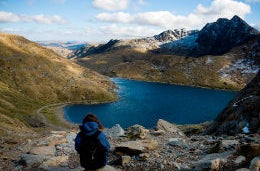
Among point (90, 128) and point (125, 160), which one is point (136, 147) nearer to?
point (125, 160)

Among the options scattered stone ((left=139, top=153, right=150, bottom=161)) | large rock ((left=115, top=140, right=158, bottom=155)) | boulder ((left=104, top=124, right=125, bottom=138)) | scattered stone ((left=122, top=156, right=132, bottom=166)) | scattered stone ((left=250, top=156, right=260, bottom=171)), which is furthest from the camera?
boulder ((left=104, top=124, right=125, bottom=138))

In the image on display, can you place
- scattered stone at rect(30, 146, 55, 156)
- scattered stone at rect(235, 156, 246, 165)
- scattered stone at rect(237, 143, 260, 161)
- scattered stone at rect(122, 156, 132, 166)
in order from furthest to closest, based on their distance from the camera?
scattered stone at rect(30, 146, 55, 156) < scattered stone at rect(122, 156, 132, 166) < scattered stone at rect(235, 156, 246, 165) < scattered stone at rect(237, 143, 260, 161)

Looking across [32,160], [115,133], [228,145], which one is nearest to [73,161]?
[32,160]

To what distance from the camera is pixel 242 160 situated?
2095 cm

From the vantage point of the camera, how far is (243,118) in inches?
1714

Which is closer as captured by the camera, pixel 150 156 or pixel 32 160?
pixel 150 156

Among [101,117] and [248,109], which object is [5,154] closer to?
[248,109]

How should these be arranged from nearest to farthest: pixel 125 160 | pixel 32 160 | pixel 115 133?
1. pixel 125 160
2. pixel 32 160
3. pixel 115 133

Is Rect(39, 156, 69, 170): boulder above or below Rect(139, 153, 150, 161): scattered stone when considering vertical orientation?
below

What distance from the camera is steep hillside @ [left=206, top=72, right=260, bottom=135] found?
4075cm

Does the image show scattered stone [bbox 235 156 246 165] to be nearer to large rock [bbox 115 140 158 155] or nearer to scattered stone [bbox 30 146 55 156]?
large rock [bbox 115 140 158 155]

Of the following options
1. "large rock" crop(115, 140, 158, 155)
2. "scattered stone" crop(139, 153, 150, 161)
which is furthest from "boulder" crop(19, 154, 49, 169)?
"scattered stone" crop(139, 153, 150, 161)

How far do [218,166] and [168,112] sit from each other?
17738 cm

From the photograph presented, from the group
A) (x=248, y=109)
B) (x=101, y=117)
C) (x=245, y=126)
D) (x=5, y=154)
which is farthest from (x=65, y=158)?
(x=101, y=117)
